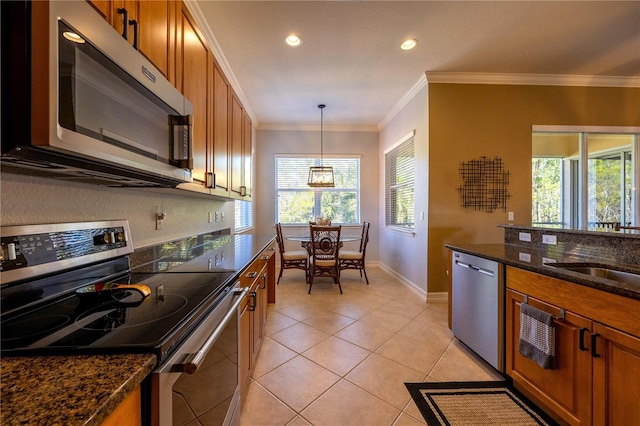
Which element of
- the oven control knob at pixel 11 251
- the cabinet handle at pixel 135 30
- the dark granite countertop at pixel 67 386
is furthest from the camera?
the cabinet handle at pixel 135 30

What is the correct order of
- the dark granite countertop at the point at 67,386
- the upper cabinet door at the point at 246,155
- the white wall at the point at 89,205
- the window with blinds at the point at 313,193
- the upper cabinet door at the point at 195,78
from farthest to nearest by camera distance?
1. the window with blinds at the point at 313,193
2. the upper cabinet door at the point at 246,155
3. the upper cabinet door at the point at 195,78
4. the white wall at the point at 89,205
5. the dark granite countertop at the point at 67,386

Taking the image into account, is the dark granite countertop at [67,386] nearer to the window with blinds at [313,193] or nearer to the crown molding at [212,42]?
the crown molding at [212,42]

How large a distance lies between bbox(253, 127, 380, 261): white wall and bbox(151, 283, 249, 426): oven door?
4.10 m

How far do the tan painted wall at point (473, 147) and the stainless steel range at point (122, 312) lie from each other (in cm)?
286

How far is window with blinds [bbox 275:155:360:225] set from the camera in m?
5.39

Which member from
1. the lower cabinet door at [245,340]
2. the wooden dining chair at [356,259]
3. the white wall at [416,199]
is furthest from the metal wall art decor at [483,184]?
the lower cabinet door at [245,340]

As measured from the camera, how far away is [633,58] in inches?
117

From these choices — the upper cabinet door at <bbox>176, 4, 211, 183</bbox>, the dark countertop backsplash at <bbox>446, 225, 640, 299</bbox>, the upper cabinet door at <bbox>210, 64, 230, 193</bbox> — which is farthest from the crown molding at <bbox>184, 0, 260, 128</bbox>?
the dark countertop backsplash at <bbox>446, 225, 640, 299</bbox>

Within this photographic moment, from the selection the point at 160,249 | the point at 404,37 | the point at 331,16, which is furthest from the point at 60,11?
the point at 404,37

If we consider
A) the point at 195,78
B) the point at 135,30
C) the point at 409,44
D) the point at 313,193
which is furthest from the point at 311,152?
the point at 135,30

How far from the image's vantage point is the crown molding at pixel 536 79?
3322mm

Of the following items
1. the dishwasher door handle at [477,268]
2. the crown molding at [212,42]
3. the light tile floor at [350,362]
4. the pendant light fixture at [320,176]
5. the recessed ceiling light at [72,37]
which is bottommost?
the light tile floor at [350,362]

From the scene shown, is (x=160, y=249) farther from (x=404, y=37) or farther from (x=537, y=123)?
(x=537, y=123)

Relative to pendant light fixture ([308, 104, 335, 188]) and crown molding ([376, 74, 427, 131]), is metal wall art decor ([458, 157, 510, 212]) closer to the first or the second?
crown molding ([376, 74, 427, 131])
